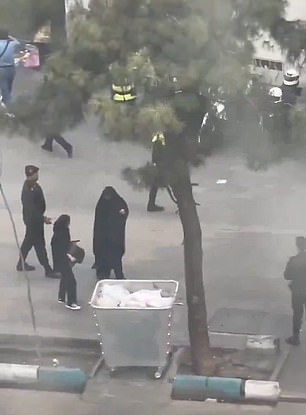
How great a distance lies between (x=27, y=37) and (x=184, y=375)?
2.73 metres

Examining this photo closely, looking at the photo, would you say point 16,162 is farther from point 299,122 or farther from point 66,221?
point 299,122

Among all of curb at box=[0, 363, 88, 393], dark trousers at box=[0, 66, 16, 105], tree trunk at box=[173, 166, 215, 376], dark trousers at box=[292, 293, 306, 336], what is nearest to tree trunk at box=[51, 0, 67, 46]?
tree trunk at box=[173, 166, 215, 376]

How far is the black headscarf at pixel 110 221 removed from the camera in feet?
33.8

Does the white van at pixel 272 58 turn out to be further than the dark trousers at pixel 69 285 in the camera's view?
No

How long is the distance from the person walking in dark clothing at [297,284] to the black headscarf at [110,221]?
5.73ft

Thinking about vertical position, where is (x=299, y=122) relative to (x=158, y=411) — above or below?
above

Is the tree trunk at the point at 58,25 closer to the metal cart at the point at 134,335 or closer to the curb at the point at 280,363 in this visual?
the metal cart at the point at 134,335

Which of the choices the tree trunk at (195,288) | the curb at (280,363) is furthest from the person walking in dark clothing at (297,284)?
the tree trunk at (195,288)

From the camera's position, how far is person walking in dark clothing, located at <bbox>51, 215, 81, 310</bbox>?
10.0 meters

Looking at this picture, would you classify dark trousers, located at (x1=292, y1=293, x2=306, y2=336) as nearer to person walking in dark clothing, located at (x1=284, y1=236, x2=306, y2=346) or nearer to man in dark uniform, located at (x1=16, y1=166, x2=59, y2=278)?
person walking in dark clothing, located at (x1=284, y1=236, x2=306, y2=346)

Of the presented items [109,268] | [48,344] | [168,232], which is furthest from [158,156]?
[168,232]

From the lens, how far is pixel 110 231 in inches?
408

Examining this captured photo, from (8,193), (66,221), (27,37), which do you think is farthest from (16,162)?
(27,37)

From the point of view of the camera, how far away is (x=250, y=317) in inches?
388
